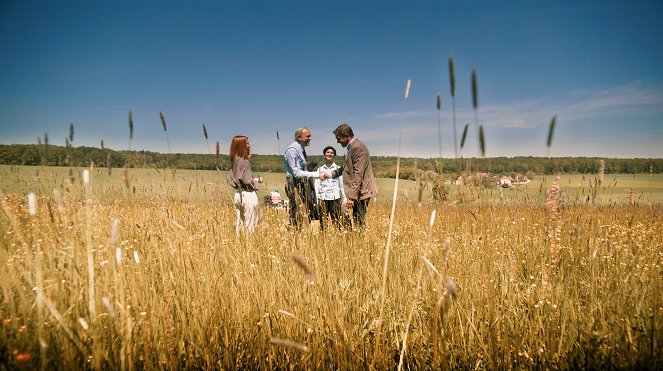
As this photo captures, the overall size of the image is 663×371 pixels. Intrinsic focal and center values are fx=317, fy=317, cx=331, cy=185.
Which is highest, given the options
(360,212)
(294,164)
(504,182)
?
(294,164)

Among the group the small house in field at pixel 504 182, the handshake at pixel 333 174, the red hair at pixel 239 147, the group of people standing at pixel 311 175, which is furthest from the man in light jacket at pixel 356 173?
the small house in field at pixel 504 182

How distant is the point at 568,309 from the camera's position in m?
1.90

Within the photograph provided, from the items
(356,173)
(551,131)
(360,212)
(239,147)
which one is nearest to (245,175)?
(239,147)

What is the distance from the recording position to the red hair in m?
5.60

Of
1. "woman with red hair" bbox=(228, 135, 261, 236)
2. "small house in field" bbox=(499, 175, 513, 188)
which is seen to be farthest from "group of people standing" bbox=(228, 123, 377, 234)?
"small house in field" bbox=(499, 175, 513, 188)

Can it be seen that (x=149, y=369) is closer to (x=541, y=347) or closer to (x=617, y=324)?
(x=541, y=347)

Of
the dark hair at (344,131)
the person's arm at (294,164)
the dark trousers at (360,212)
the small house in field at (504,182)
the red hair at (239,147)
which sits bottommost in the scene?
the dark trousers at (360,212)

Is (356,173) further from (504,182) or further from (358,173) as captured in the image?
(504,182)

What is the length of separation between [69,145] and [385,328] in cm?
261

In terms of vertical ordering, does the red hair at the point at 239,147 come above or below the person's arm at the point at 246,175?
above

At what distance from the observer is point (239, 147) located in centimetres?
562

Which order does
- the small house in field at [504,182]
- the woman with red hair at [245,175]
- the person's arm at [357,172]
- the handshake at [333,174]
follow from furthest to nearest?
the handshake at [333,174] < the person's arm at [357,172] < the woman with red hair at [245,175] < the small house in field at [504,182]

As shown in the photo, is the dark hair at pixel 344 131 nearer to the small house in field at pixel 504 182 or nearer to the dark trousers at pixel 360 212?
the dark trousers at pixel 360 212

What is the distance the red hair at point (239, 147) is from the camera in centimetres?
560
